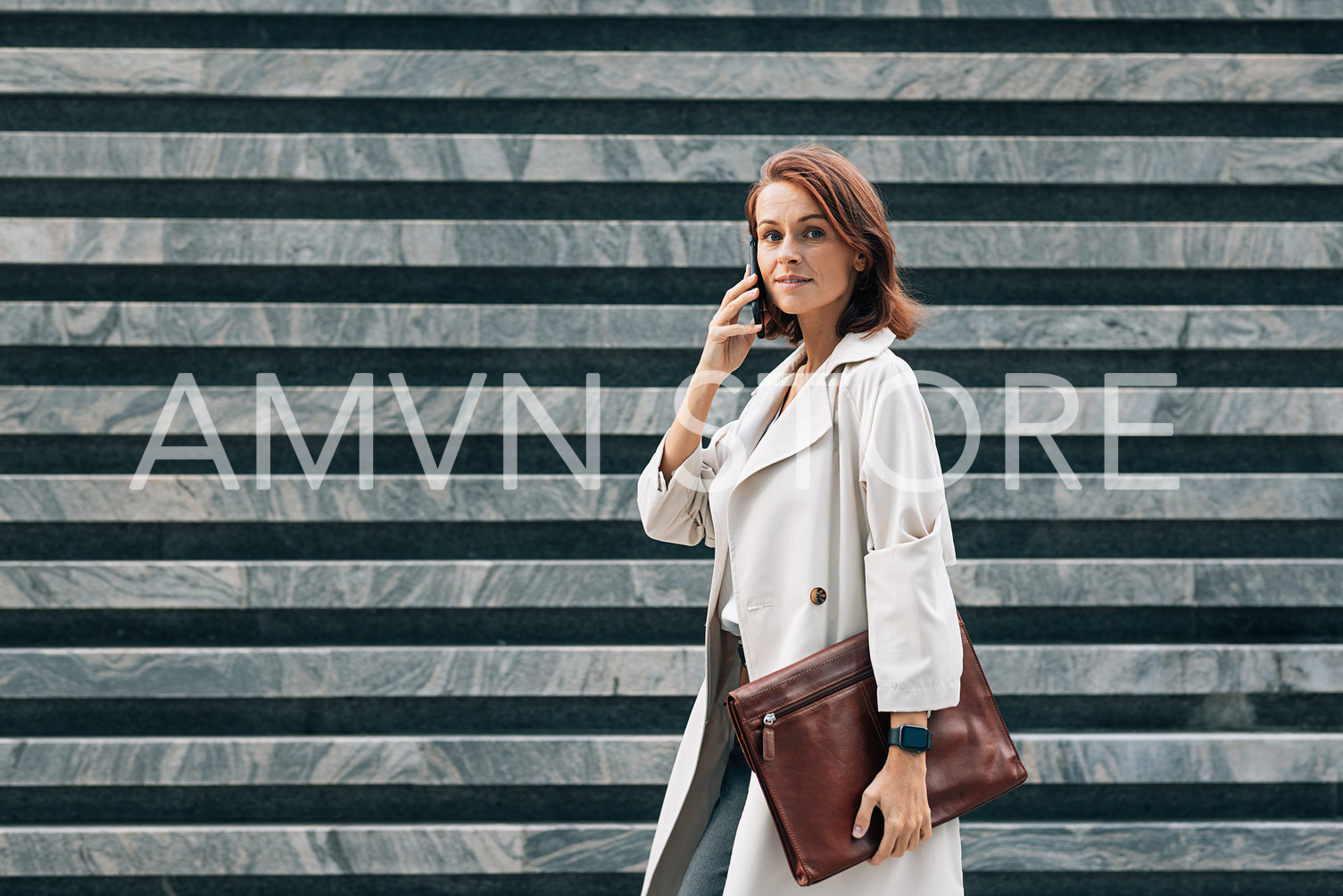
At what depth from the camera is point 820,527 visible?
1782 millimetres

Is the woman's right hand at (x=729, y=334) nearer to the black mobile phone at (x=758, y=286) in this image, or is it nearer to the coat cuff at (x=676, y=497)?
the black mobile phone at (x=758, y=286)

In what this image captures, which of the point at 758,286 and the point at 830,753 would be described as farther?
the point at 758,286

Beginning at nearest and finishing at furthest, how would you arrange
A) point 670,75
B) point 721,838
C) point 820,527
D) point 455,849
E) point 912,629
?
1. point 912,629
2. point 820,527
3. point 721,838
4. point 455,849
5. point 670,75

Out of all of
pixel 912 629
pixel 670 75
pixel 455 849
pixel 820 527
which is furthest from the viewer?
pixel 670 75

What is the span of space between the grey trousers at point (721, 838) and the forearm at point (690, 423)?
24.0 inches

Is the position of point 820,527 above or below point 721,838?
above

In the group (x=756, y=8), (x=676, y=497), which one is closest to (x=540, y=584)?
(x=676, y=497)

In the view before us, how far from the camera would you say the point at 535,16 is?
11.1 ft

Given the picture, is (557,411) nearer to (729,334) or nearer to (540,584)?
(540,584)

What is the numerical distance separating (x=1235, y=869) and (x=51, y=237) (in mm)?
4635

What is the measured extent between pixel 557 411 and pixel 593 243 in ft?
1.98

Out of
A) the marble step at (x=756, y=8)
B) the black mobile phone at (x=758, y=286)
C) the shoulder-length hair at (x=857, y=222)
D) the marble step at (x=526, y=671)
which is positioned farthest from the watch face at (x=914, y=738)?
the marble step at (x=756, y=8)

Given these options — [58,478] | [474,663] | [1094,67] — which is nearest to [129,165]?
[58,478]

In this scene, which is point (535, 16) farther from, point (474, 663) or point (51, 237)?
point (474, 663)
